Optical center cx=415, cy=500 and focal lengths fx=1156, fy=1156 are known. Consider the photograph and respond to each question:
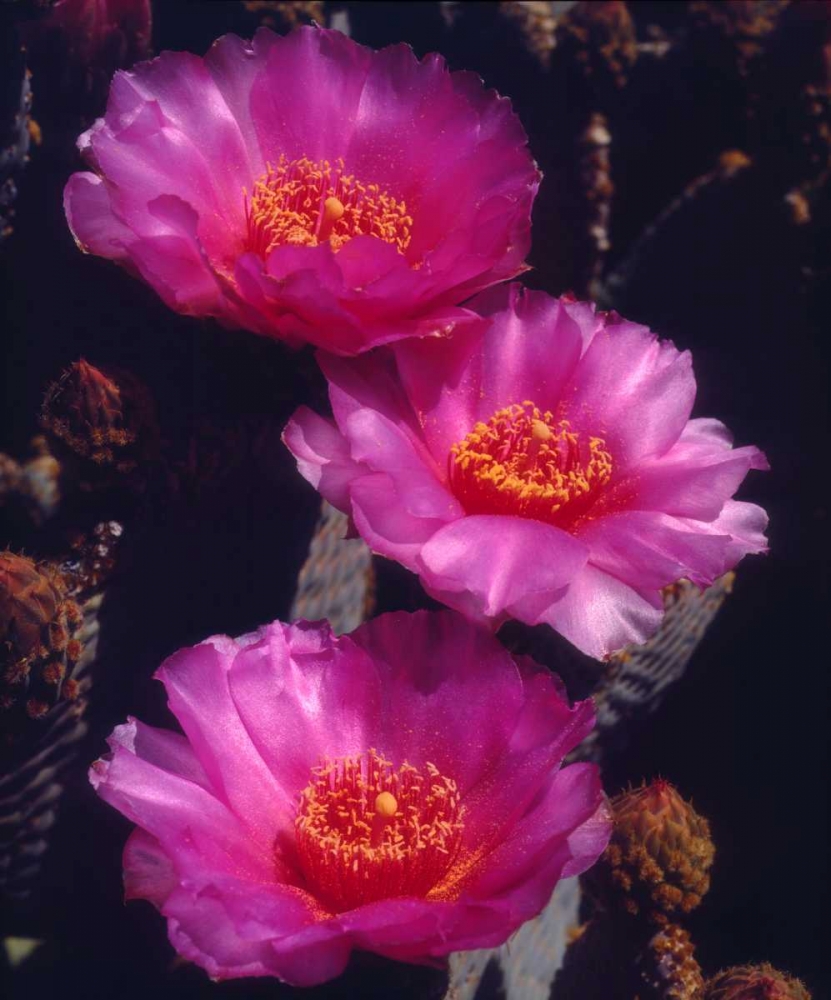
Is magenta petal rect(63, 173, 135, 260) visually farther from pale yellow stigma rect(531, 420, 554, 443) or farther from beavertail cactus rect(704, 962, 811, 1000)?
beavertail cactus rect(704, 962, 811, 1000)

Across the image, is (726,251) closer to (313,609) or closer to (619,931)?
(313,609)

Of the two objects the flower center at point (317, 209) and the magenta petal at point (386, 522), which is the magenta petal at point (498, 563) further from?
the flower center at point (317, 209)

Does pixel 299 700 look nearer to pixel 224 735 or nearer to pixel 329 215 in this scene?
pixel 224 735

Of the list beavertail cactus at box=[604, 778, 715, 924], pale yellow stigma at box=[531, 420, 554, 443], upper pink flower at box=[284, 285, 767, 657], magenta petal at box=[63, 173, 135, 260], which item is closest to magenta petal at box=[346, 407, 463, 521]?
upper pink flower at box=[284, 285, 767, 657]

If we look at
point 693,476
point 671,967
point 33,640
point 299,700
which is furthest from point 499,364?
point 671,967

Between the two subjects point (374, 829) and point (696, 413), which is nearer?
point (374, 829)

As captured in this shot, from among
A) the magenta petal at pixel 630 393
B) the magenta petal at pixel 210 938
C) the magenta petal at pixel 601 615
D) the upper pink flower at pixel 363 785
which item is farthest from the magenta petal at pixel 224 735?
the magenta petal at pixel 630 393

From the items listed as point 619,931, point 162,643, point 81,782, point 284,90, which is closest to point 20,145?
point 284,90

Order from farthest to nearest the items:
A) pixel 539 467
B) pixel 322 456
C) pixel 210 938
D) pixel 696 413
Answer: pixel 696 413
pixel 539 467
pixel 322 456
pixel 210 938
